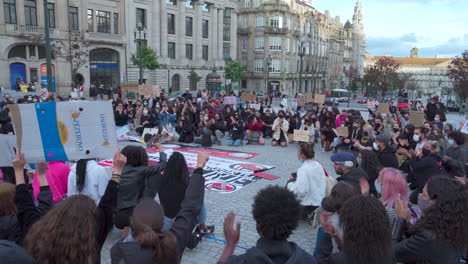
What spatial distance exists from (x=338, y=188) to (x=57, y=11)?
43.3 metres

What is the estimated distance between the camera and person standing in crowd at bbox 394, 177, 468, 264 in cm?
341

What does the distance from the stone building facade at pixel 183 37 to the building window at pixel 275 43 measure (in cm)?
875

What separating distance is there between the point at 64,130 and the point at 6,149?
1370 mm

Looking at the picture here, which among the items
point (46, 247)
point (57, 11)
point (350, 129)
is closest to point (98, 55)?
point (57, 11)

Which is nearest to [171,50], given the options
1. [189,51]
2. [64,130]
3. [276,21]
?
[189,51]

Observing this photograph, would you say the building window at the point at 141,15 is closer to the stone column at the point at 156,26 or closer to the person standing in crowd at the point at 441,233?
the stone column at the point at 156,26

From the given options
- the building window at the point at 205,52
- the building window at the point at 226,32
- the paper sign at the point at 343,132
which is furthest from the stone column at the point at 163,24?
the paper sign at the point at 343,132

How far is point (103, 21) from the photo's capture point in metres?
44.4

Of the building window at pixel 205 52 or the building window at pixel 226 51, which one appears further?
the building window at pixel 226 51

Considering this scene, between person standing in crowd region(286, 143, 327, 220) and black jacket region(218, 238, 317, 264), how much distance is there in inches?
164

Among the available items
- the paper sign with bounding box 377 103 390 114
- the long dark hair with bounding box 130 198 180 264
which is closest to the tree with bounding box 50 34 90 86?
the paper sign with bounding box 377 103 390 114

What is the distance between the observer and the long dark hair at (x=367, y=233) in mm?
2895

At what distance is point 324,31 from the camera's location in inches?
3487

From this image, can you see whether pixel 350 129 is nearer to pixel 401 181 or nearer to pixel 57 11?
pixel 401 181
